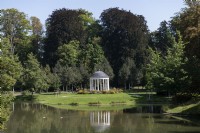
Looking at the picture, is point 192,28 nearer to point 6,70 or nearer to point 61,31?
point 6,70

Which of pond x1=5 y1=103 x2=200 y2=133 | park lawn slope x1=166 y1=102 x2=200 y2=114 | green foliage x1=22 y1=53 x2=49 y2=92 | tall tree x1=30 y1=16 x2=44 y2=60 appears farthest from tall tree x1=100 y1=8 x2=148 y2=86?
pond x1=5 y1=103 x2=200 y2=133

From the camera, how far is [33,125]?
32656mm

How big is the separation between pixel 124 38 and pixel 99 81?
1732 cm

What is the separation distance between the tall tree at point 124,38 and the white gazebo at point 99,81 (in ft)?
→ 37.2

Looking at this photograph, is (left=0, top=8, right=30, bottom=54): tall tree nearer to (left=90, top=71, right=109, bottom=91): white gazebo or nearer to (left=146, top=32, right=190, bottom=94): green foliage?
(left=90, top=71, right=109, bottom=91): white gazebo

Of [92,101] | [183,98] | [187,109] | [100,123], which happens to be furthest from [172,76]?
[100,123]

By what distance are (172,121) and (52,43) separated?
55579 mm

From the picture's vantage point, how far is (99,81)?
68875 mm

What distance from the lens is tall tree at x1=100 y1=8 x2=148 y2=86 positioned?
82.2m

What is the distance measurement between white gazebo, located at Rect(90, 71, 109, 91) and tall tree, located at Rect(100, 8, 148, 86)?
1133 centimetres

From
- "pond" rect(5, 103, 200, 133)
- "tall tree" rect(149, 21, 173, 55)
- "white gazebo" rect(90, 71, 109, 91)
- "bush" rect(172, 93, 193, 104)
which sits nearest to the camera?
"pond" rect(5, 103, 200, 133)

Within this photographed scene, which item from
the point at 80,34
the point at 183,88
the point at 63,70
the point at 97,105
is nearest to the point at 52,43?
the point at 80,34

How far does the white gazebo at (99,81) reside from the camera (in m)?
68.4

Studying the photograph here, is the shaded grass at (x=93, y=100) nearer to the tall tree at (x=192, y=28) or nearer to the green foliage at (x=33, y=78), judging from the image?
the green foliage at (x=33, y=78)
